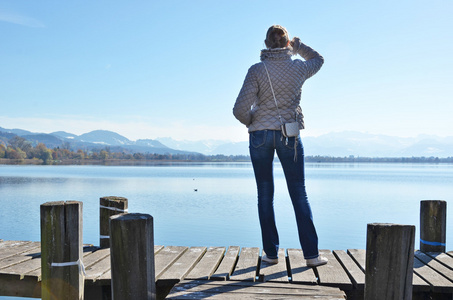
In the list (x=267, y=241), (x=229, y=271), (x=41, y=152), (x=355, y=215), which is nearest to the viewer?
(x=229, y=271)

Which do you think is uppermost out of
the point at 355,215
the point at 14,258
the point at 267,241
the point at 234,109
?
A: the point at 234,109

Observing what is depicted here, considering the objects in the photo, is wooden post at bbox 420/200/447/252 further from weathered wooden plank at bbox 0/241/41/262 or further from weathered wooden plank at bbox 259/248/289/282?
weathered wooden plank at bbox 0/241/41/262

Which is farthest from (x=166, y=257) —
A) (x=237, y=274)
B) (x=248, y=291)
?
(x=248, y=291)

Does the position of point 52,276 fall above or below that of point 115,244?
below

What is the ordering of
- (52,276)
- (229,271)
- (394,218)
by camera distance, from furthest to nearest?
(394,218)
(229,271)
(52,276)

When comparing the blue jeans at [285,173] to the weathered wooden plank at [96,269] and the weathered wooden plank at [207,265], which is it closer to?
the weathered wooden plank at [207,265]

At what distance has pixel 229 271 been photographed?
4445mm

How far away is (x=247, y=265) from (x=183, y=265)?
0.71 metres

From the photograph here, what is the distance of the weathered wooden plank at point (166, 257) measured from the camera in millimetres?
4626

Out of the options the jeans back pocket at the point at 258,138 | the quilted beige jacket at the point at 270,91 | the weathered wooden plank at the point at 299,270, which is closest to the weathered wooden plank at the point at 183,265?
the weathered wooden plank at the point at 299,270

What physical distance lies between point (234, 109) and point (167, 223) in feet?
62.6

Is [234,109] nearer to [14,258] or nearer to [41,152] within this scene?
[14,258]

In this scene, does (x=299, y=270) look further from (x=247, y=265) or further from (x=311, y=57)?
(x=311, y=57)

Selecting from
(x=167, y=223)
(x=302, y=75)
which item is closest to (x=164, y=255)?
(x=302, y=75)
